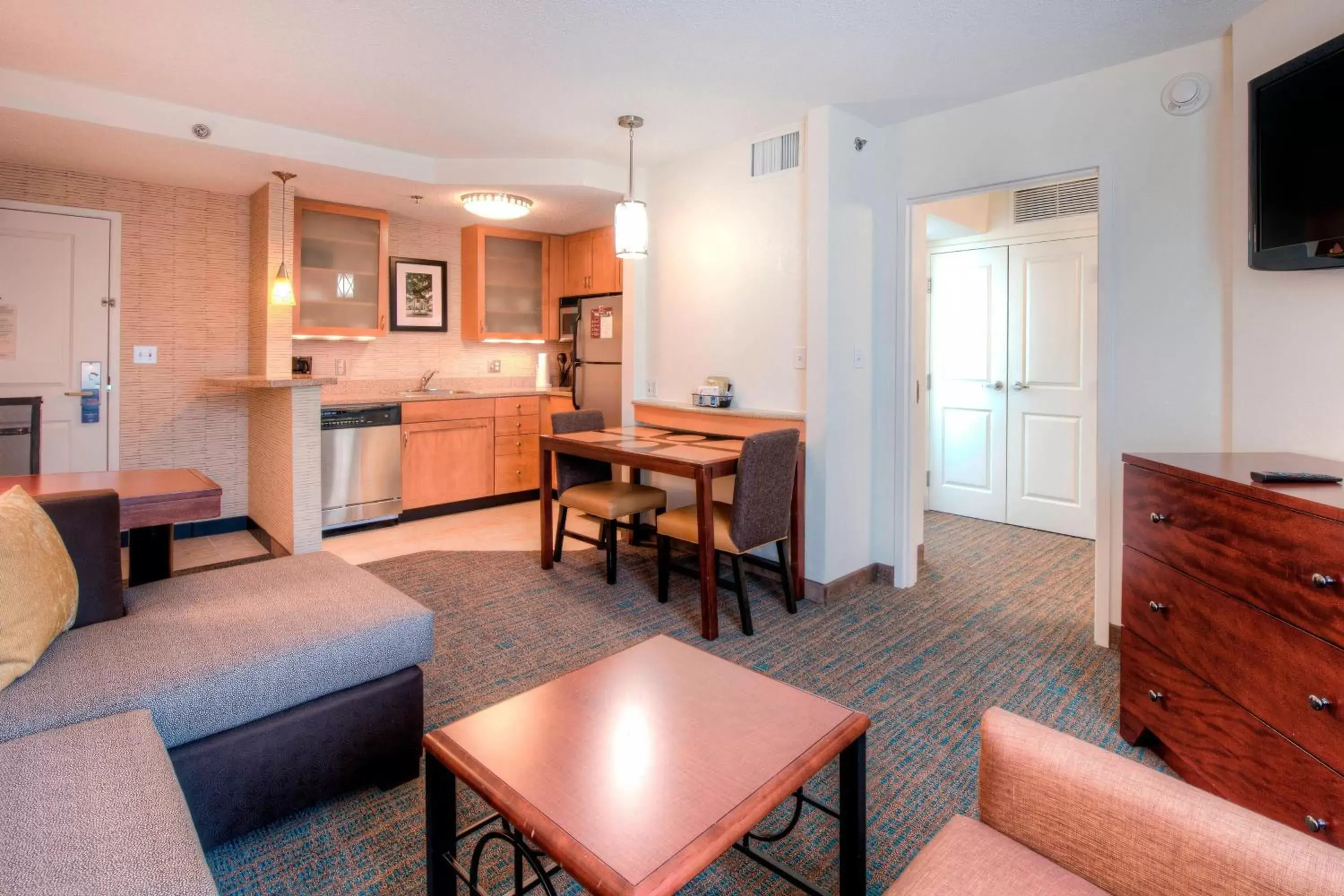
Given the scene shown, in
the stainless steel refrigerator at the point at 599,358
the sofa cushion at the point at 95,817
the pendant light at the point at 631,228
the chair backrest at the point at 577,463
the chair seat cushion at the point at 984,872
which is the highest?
the pendant light at the point at 631,228

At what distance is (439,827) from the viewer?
4.32 feet

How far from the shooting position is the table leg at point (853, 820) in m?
1.36

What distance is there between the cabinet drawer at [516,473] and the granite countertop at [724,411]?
155 cm

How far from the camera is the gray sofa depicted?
1.06m

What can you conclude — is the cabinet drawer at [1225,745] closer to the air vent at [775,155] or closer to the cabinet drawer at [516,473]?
the air vent at [775,155]

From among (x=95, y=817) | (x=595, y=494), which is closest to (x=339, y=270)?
(x=595, y=494)

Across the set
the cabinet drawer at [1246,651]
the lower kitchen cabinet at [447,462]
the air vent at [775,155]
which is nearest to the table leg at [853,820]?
the cabinet drawer at [1246,651]

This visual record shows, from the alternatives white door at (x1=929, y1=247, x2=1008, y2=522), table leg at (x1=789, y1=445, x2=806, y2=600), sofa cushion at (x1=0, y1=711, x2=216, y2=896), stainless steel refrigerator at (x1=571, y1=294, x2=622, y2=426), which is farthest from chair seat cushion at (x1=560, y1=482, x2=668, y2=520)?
white door at (x1=929, y1=247, x2=1008, y2=522)

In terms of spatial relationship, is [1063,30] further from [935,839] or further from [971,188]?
[935,839]

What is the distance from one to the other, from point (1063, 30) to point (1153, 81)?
52 cm

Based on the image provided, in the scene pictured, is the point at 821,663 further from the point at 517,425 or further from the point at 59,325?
the point at 59,325

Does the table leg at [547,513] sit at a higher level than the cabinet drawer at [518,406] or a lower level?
lower

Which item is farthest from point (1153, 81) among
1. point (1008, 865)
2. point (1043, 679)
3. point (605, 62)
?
point (1008, 865)

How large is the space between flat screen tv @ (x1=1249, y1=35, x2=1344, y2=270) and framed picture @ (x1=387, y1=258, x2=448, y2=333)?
509 centimetres
